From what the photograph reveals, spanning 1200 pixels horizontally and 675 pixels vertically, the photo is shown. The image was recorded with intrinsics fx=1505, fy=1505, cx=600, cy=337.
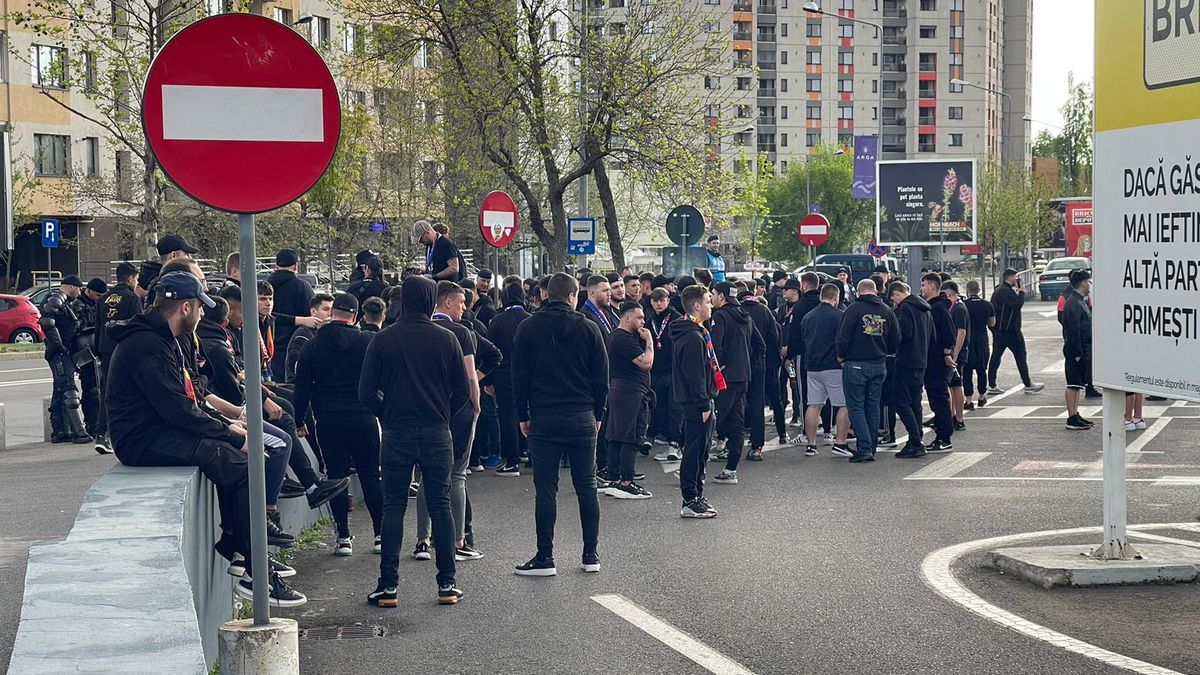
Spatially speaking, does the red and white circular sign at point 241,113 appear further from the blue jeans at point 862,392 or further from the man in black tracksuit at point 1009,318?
the man in black tracksuit at point 1009,318

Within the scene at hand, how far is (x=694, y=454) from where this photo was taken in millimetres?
11945

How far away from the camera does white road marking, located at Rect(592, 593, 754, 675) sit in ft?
23.2

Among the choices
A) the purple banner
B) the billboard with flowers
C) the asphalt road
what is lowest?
the asphalt road

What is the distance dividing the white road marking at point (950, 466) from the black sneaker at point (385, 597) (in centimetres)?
705

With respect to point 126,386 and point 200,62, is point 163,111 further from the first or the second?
point 126,386

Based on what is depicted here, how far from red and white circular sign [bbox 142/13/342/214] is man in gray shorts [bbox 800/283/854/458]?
11.0 metres

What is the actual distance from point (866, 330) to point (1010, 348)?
8.45 m

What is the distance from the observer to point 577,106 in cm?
3038

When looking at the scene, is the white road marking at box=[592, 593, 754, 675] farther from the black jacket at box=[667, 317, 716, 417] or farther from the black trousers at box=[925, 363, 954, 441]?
the black trousers at box=[925, 363, 954, 441]

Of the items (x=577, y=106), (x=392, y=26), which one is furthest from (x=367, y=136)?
(x=392, y=26)

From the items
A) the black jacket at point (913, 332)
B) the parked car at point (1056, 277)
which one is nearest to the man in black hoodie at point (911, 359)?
the black jacket at point (913, 332)

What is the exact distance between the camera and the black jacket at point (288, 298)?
13953mm

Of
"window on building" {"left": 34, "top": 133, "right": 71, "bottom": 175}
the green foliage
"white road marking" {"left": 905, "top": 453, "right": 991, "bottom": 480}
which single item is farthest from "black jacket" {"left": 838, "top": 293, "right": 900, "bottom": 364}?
the green foliage

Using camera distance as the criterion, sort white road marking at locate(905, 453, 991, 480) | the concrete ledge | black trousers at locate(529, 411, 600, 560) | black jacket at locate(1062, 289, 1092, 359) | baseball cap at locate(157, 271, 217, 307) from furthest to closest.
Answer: black jacket at locate(1062, 289, 1092, 359)
white road marking at locate(905, 453, 991, 480)
black trousers at locate(529, 411, 600, 560)
the concrete ledge
baseball cap at locate(157, 271, 217, 307)
